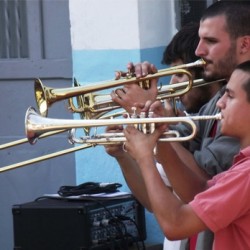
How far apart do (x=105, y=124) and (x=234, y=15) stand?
31.8 inches

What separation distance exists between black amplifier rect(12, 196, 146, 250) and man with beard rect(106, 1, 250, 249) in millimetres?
948

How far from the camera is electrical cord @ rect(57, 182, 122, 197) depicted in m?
4.65

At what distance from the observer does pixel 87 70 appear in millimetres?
5117

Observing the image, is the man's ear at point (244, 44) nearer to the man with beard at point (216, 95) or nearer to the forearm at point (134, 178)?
the man with beard at point (216, 95)

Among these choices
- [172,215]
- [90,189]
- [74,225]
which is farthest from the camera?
[90,189]

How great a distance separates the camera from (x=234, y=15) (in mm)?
3568

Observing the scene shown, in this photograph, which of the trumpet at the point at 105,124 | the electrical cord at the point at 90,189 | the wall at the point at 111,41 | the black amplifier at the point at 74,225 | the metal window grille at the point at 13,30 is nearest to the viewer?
the trumpet at the point at 105,124

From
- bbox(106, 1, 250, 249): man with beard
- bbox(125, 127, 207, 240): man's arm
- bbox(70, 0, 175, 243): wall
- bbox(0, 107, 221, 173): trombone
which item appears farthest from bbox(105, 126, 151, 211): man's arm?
bbox(70, 0, 175, 243): wall

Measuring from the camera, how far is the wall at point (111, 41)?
16.5 ft

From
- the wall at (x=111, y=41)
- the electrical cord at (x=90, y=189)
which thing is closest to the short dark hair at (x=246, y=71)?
the electrical cord at (x=90, y=189)

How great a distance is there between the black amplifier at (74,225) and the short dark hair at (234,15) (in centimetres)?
125

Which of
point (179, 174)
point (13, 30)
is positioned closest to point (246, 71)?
point (179, 174)

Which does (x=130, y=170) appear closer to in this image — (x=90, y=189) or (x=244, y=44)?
(x=244, y=44)

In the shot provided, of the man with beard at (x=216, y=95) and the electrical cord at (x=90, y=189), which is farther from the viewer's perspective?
the electrical cord at (x=90, y=189)
